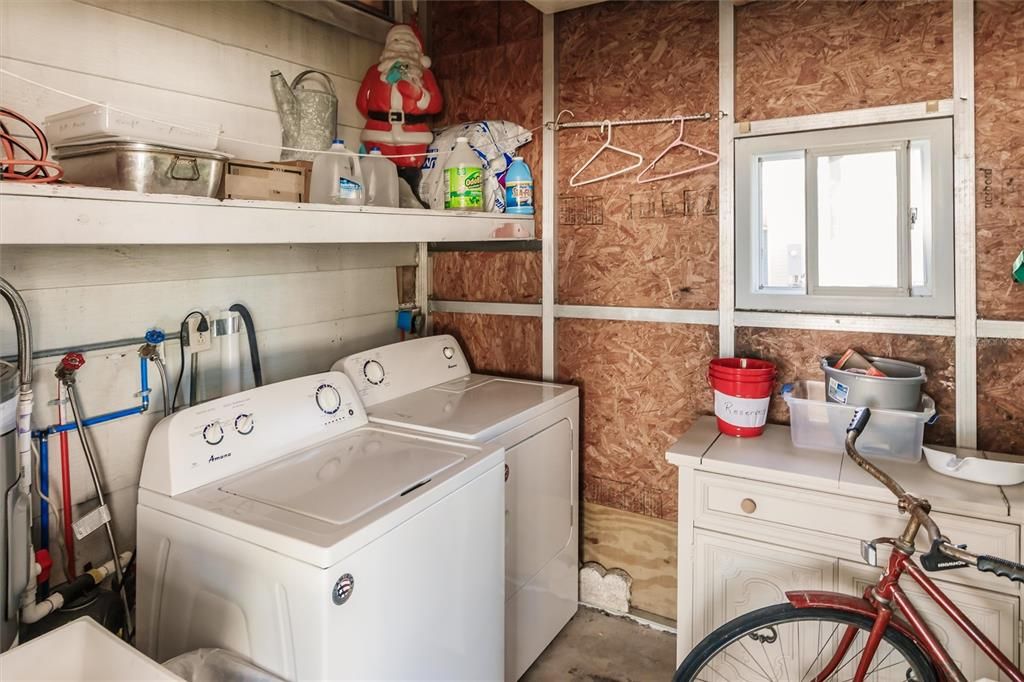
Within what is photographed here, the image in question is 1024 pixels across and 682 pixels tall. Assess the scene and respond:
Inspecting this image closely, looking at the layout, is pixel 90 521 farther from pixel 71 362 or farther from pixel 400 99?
pixel 400 99

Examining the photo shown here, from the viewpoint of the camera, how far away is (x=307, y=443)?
68.5 inches

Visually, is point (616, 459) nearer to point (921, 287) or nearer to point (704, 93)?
point (921, 287)

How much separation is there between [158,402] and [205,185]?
692 millimetres

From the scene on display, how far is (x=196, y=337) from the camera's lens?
6.00ft

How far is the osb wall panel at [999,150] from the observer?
175 centimetres

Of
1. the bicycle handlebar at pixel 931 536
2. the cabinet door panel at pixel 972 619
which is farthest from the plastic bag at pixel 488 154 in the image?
the cabinet door panel at pixel 972 619

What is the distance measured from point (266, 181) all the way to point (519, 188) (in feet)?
3.37

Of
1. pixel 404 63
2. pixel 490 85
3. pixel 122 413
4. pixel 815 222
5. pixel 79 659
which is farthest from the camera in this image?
pixel 490 85

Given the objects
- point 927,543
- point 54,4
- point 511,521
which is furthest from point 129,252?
point 927,543

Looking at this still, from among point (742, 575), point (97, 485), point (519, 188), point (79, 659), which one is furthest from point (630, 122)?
point (79, 659)

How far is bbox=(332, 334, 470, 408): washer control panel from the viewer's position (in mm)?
2076

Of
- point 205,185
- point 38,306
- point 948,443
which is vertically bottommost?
point 948,443

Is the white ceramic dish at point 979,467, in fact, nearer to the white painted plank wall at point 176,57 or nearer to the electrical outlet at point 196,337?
the electrical outlet at point 196,337

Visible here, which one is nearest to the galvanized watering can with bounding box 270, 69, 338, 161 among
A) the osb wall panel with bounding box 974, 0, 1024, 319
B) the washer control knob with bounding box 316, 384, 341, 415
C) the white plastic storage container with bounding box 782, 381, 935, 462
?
the washer control knob with bounding box 316, 384, 341, 415
